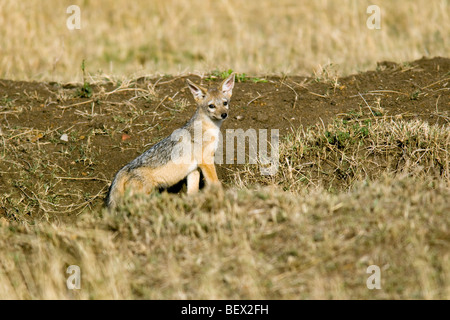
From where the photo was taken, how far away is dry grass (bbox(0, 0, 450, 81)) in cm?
1344

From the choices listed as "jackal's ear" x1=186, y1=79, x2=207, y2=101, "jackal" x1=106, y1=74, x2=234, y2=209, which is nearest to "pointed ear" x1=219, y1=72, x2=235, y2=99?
"jackal" x1=106, y1=74, x2=234, y2=209

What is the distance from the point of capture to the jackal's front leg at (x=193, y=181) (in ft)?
27.5

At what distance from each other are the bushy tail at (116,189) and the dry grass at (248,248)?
1.03 m

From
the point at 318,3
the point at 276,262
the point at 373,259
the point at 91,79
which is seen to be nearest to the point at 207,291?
the point at 276,262

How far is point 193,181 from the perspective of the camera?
27.7ft

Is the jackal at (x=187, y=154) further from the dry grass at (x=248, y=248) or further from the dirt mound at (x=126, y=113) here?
the dry grass at (x=248, y=248)

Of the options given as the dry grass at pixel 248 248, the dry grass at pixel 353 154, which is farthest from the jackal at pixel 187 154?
the dry grass at pixel 248 248

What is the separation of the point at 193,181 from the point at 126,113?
6.46 ft

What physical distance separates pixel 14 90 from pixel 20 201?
107 inches

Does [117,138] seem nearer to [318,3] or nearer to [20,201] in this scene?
[20,201]

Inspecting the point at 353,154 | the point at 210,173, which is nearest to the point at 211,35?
the point at 353,154

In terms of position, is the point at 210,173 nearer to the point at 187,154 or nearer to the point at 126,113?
the point at 187,154

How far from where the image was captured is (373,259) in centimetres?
544

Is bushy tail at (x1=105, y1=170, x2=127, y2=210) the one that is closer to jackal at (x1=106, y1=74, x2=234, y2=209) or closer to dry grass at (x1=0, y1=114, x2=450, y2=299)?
jackal at (x1=106, y1=74, x2=234, y2=209)
